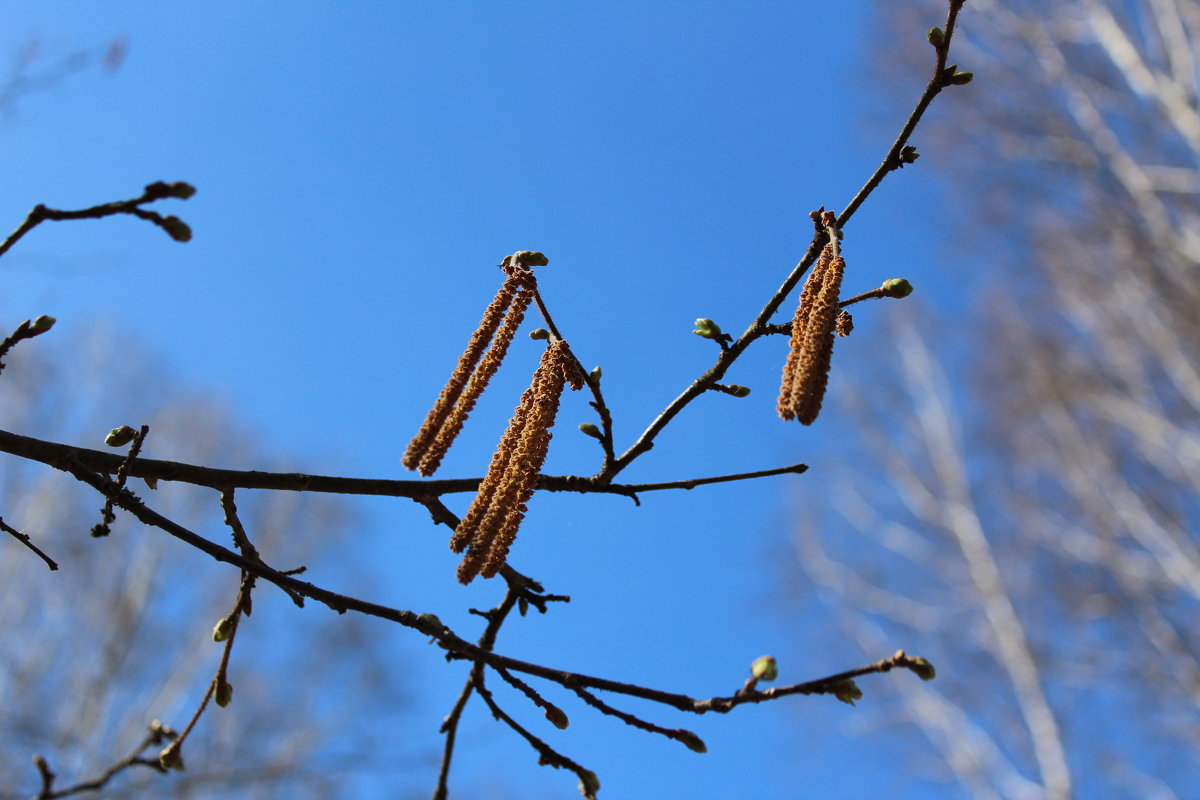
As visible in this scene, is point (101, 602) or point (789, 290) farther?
point (101, 602)

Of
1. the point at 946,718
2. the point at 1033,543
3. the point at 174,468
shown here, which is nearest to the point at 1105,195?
the point at 1033,543

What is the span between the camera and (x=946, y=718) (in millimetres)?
7551

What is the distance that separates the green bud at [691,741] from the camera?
A: 1354 millimetres

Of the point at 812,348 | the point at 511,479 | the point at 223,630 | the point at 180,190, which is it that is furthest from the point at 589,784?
the point at 180,190

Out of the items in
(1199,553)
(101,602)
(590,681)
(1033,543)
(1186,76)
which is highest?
(1186,76)

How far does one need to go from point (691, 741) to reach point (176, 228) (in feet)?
3.11

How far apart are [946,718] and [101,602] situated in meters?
6.96

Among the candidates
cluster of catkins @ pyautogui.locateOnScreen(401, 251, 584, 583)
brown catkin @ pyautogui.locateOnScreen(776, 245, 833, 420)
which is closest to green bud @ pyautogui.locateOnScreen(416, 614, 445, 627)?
cluster of catkins @ pyautogui.locateOnScreen(401, 251, 584, 583)

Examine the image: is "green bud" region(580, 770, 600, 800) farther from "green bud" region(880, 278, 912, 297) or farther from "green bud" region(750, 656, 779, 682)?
"green bud" region(880, 278, 912, 297)

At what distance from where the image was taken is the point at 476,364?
4.80 feet

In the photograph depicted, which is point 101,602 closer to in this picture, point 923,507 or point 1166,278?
point 923,507

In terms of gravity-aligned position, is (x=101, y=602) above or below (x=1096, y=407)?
below

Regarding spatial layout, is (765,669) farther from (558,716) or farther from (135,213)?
(135,213)

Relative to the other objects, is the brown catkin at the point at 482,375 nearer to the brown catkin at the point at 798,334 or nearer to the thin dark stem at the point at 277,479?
the thin dark stem at the point at 277,479
